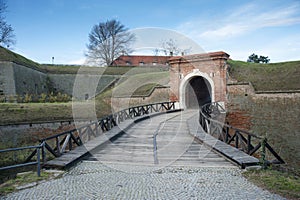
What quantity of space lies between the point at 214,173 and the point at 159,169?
113 centimetres

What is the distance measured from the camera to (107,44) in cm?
3841

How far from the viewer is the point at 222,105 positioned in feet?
56.2

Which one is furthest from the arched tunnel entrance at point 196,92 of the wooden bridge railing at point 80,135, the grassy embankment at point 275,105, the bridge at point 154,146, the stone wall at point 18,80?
the stone wall at point 18,80

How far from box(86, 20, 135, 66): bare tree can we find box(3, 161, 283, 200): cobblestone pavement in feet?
94.2

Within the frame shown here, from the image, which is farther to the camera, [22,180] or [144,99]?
[144,99]

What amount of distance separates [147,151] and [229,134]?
4.56 meters

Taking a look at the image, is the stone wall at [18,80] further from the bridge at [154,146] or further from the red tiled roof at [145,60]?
the red tiled roof at [145,60]

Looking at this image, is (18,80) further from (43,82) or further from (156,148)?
(156,148)

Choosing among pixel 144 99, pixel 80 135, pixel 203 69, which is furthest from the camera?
pixel 144 99

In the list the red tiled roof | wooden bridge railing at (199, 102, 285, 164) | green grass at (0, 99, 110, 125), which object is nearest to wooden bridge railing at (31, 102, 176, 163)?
green grass at (0, 99, 110, 125)

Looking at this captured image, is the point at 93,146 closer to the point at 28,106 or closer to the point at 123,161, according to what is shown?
the point at 123,161

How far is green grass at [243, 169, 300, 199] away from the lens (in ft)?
12.0

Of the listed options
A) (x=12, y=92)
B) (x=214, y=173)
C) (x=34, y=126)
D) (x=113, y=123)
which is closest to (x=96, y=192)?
(x=214, y=173)

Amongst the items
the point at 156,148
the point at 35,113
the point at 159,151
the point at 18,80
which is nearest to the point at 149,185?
the point at 159,151
